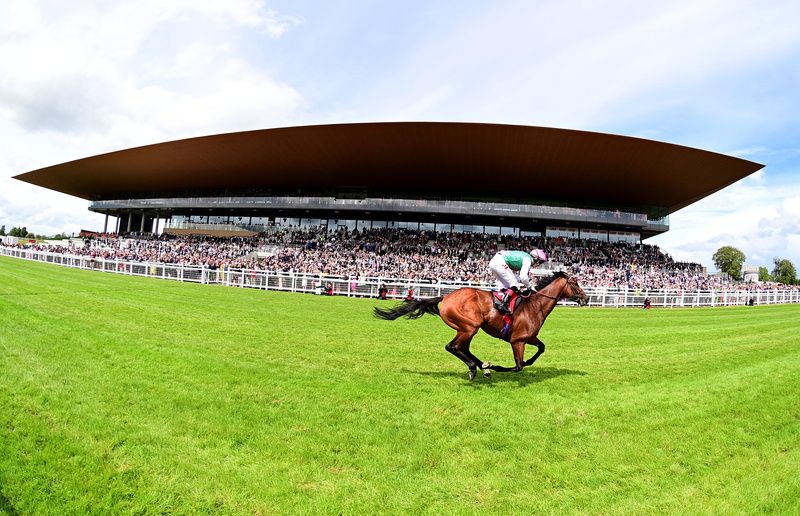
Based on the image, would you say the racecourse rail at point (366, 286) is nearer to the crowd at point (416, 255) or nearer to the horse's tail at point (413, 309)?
the crowd at point (416, 255)

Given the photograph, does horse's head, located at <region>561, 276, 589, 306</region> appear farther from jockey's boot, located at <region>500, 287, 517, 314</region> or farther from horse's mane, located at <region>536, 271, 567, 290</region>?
jockey's boot, located at <region>500, 287, 517, 314</region>

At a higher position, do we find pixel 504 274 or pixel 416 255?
pixel 416 255

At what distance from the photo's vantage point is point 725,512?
9.84 feet

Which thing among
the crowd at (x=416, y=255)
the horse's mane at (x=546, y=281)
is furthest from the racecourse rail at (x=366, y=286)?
the horse's mane at (x=546, y=281)

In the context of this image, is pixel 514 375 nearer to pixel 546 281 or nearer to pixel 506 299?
pixel 506 299

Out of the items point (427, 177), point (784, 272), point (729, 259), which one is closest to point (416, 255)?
point (427, 177)

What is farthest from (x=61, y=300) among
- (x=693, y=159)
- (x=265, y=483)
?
(x=693, y=159)

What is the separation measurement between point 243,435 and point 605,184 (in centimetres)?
4111

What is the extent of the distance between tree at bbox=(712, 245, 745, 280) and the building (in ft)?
171

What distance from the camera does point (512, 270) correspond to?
22.6ft

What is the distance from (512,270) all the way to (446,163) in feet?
101

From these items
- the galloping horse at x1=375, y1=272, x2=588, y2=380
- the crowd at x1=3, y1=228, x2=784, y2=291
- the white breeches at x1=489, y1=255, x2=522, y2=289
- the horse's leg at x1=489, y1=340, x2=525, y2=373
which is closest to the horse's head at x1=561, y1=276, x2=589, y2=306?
the galloping horse at x1=375, y1=272, x2=588, y2=380

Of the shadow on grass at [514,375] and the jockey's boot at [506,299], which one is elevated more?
the jockey's boot at [506,299]

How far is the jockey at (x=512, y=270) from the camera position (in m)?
6.59
